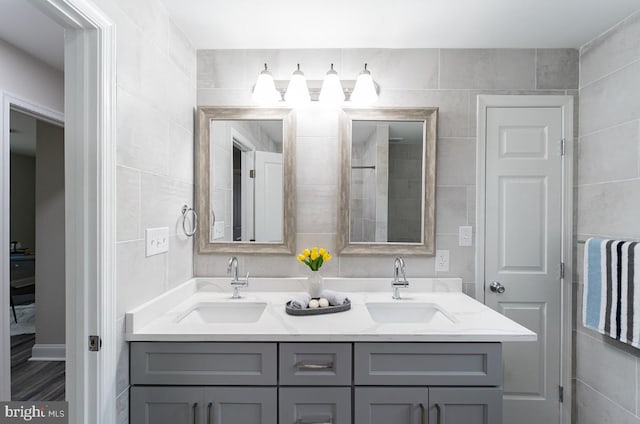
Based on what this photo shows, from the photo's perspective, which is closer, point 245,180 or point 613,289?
point 613,289

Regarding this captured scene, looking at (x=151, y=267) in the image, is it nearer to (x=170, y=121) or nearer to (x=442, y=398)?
(x=170, y=121)

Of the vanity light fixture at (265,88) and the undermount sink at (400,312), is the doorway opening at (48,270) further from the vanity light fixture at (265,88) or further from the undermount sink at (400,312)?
the undermount sink at (400,312)

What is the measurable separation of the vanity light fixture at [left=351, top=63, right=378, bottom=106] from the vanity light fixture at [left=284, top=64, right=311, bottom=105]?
28 centimetres

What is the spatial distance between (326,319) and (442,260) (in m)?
0.85

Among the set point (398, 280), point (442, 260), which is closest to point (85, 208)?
point (398, 280)

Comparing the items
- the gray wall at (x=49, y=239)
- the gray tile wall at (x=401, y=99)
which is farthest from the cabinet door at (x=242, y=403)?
the gray wall at (x=49, y=239)

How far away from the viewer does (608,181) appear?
178 centimetres

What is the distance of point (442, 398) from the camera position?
139 centimetres

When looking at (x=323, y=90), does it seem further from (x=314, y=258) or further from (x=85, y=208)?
(x=85, y=208)

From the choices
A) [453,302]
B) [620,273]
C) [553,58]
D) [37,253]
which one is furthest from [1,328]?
[553,58]

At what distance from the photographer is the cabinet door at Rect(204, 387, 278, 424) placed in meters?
1.38

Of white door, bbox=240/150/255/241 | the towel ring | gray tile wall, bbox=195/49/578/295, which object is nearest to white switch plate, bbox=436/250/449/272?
gray tile wall, bbox=195/49/578/295

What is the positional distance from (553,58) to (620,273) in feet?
4.08

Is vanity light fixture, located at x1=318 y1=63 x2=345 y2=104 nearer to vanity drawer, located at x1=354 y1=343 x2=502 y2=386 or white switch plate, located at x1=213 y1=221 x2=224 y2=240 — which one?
white switch plate, located at x1=213 y1=221 x2=224 y2=240
